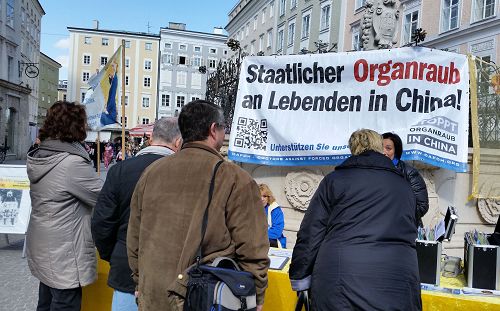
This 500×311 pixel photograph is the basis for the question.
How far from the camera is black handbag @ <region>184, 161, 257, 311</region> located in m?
→ 1.97

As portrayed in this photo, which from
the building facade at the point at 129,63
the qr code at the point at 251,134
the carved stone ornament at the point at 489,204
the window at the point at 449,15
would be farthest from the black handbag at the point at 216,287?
the building facade at the point at 129,63

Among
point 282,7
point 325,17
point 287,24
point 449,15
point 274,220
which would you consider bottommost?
point 274,220

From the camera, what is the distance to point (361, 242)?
2.48m

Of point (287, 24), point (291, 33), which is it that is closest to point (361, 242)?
point (291, 33)

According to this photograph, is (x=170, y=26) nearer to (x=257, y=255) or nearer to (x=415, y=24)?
(x=415, y=24)

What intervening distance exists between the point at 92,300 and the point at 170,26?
243 feet

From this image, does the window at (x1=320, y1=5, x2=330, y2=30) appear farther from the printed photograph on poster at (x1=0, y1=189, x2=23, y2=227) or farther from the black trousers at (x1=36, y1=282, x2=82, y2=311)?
the black trousers at (x1=36, y1=282, x2=82, y2=311)

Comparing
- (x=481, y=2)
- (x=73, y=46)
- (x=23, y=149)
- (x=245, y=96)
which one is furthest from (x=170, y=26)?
(x=245, y=96)

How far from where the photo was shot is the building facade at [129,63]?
238 ft

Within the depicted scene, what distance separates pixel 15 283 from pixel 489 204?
19.6 feet

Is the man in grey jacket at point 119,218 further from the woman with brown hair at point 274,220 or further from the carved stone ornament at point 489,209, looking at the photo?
the carved stone ornament at point 489,209

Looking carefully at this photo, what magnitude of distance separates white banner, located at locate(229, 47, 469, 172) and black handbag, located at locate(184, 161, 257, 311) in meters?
4.01

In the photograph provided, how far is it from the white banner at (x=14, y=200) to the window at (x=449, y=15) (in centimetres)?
2630

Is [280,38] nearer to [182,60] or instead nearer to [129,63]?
[182,60]
